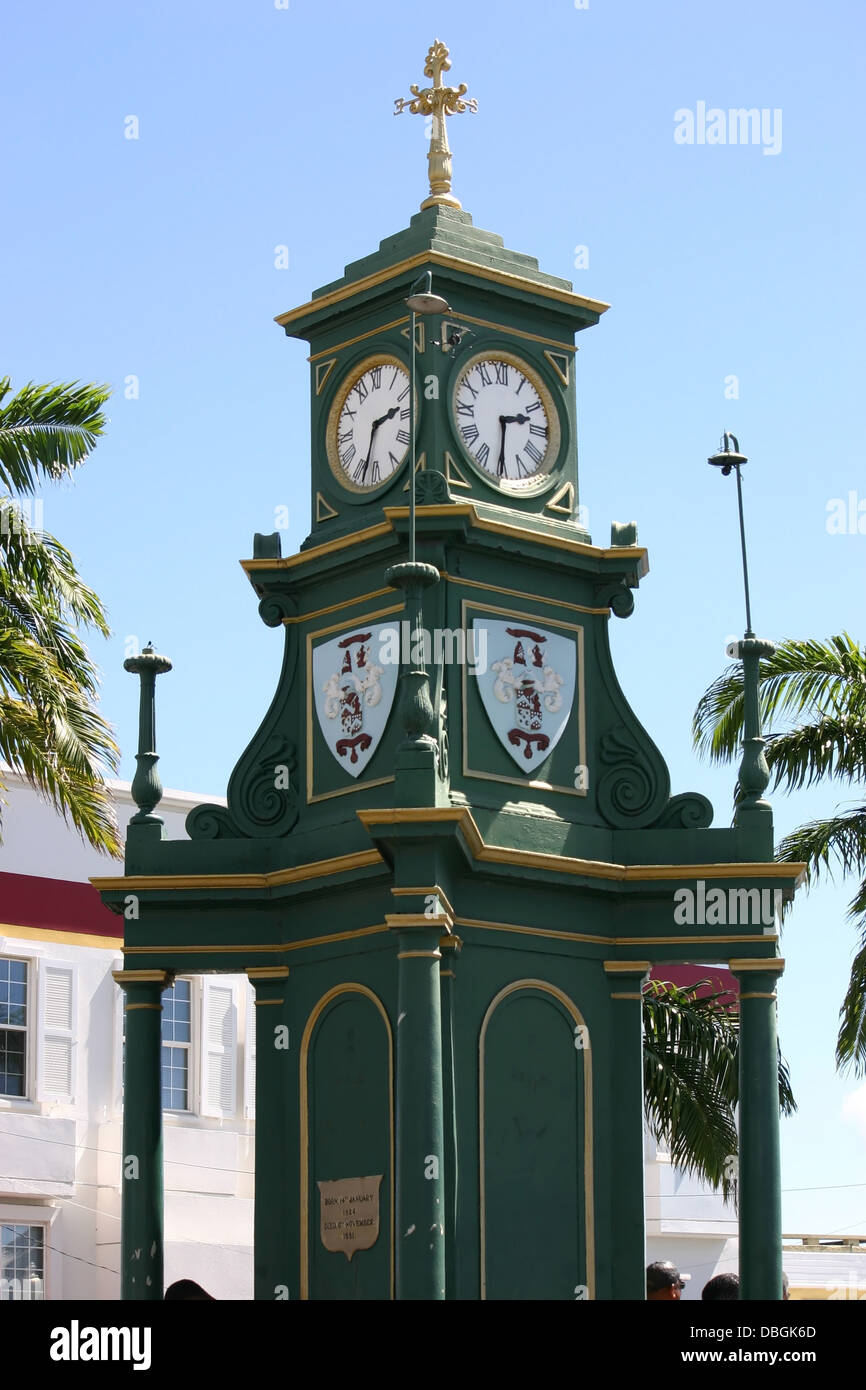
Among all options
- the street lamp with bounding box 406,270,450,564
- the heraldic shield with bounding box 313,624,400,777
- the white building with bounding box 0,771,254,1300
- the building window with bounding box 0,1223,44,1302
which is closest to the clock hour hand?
the street lamp with bounding box 406,270,450,564

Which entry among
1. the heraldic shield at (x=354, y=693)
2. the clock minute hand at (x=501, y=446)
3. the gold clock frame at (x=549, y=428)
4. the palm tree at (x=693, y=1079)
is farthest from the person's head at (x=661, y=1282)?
the palm tree at (x=693, y=1079)

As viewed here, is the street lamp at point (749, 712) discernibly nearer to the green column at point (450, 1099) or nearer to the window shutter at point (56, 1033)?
the green column at point (450, 1099)

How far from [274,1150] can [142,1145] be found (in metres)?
1.11

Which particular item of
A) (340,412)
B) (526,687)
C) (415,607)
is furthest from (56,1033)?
(415,607)

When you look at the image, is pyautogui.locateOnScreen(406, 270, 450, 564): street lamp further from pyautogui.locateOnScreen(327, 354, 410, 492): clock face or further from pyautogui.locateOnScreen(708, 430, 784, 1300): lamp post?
pyautogui.locateOnScreen(708, 430, 784, 1300): lamp post

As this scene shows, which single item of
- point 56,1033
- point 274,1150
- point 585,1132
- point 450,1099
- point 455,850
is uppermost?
point 56,1033

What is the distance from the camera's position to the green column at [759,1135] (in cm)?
1961

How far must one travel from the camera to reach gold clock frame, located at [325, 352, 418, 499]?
21.5 m

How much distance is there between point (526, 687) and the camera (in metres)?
21.1

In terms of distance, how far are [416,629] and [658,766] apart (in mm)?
3091

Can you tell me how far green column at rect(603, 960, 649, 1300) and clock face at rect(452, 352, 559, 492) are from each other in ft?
14.4

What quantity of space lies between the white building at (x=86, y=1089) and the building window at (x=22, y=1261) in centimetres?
2

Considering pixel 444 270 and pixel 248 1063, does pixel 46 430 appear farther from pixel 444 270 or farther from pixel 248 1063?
pixel 248 1063

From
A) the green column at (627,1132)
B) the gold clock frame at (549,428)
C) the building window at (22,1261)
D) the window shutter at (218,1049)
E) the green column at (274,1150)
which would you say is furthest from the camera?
the window shutter at (218,1049)
